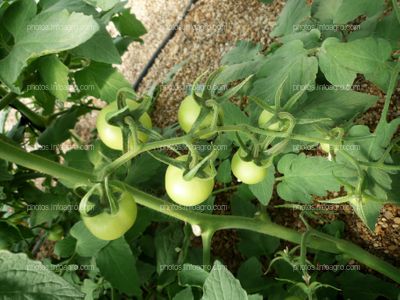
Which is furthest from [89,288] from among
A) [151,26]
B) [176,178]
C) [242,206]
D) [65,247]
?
[151,26]

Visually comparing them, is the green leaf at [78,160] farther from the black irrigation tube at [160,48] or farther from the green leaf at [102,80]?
the black irrigation tube at [160,48]

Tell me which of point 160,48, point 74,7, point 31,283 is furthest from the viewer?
point 160,48

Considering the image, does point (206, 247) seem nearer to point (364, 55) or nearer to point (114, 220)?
point (114, 220)

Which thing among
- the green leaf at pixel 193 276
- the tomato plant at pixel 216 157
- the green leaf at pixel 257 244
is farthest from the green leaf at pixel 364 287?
the green leaf at pixel 193 276

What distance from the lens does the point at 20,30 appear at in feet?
2.12

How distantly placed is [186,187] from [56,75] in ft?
1.05

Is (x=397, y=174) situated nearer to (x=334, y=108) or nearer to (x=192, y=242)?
(x=334, y=108)

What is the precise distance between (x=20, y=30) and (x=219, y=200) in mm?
668

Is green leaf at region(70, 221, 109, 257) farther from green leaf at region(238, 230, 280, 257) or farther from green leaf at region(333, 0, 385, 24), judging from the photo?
green leaf at region(333, 0, 385, 24)

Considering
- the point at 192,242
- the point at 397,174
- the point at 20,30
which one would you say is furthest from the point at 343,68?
the point at 192,242

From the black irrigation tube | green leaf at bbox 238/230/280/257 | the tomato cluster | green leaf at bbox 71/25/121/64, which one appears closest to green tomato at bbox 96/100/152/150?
the tomato cluster

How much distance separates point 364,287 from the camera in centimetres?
90

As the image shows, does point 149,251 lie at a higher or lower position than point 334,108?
lower

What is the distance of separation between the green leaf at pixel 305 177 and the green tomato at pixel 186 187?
0.77 feet
